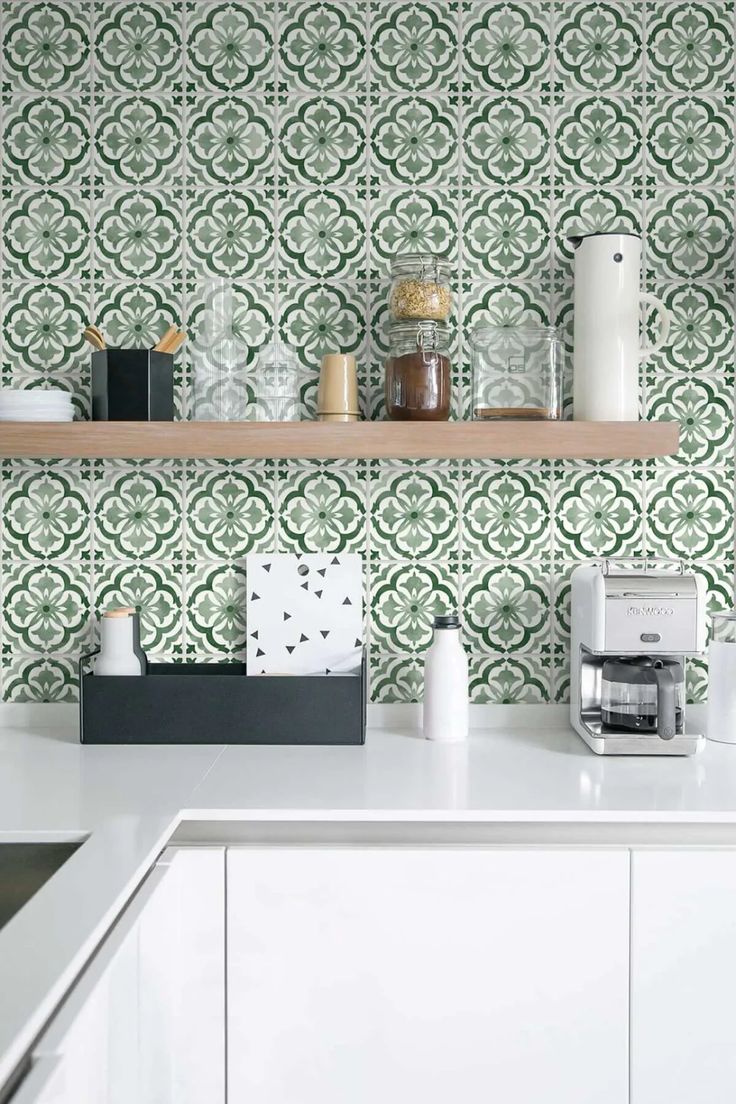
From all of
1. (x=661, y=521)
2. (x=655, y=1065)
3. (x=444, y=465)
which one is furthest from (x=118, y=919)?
(x=661, y=521)

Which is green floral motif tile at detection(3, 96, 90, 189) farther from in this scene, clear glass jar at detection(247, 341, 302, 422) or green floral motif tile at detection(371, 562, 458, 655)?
green floral motif tile at detection(371, 562, 458, 655)

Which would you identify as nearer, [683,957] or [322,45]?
[683,957]

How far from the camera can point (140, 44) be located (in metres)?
2.12

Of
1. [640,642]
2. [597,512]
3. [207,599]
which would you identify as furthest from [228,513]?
[640,642]

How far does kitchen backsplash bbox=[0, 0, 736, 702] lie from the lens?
211 centimetres

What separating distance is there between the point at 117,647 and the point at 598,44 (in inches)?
64.4

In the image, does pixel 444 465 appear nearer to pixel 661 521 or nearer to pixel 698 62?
pixel 661 521

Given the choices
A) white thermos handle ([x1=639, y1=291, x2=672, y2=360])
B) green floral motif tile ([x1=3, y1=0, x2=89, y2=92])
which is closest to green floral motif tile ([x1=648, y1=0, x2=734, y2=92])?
white thermos handle ([x1=639, y1=291, x2=672, y2=360])

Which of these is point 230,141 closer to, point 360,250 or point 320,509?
point 360,250

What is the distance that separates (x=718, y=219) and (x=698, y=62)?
1.10 feet

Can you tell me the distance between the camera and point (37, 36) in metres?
2.12

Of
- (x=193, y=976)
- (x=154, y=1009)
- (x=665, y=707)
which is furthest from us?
(x=665, y=707)

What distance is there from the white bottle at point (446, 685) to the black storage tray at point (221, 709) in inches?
5.5

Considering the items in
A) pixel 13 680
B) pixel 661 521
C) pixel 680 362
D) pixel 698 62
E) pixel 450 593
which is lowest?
pixel 13 680
